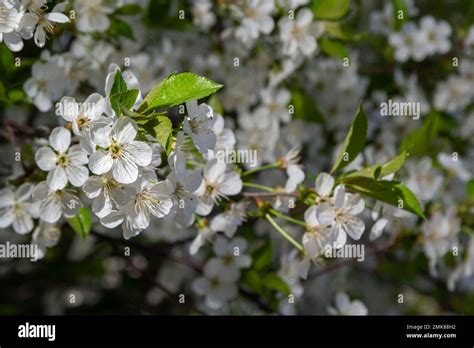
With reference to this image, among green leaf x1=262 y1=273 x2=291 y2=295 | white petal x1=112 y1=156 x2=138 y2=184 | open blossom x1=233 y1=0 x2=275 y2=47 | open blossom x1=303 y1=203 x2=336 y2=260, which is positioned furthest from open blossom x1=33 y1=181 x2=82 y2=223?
open blossom x1=233 y1=0 x2=275 y2=47

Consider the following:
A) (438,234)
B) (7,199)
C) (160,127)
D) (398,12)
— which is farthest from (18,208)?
(398,12)

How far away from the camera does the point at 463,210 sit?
2553 mm

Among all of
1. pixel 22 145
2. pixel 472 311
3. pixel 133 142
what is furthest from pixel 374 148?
pixel 133 142

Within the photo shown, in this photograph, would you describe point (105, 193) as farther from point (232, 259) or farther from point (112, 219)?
point (232, 259)

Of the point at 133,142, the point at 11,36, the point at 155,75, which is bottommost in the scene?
the point at 133,142

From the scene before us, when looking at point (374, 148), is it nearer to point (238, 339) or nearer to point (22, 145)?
point (238, 339)

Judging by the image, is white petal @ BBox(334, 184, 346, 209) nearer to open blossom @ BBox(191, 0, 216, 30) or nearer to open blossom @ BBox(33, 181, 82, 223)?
open blossom @ BBox(33, 181, 82, 223)

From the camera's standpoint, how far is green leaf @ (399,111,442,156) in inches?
103

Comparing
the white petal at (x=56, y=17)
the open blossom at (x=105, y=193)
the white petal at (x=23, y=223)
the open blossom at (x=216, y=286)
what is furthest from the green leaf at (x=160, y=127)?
the open blossom at (x=216, y=286)

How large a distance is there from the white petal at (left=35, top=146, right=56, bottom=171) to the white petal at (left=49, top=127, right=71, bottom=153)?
22 millimetres

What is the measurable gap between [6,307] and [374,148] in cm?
161

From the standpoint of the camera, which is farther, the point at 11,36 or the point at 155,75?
the point at 155,75

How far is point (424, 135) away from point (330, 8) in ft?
1.97

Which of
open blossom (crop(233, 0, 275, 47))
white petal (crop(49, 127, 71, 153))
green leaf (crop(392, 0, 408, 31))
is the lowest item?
white petal (crop(49, 127, 71, 153))
